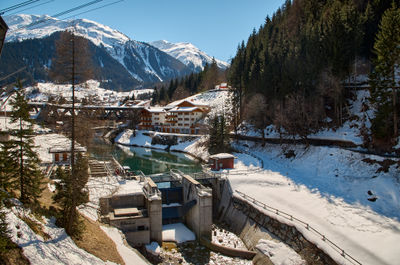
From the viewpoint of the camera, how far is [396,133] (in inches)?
1071

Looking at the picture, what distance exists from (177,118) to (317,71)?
1814 inches

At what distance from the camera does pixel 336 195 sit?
23.6m

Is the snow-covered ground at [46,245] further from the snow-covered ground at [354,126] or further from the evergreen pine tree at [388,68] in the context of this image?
the snow-covered ground at [354,126]

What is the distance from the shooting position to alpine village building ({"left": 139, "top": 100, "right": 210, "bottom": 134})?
76312 mm

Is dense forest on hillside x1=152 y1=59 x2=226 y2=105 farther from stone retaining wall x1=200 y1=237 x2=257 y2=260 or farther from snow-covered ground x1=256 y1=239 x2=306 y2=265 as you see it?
snow-covered ground x1=256 y1=239 x2=306 y2=265

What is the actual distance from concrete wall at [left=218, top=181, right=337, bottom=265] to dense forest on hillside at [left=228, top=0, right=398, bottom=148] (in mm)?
17447

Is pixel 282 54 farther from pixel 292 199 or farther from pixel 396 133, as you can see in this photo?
pixel 292 199

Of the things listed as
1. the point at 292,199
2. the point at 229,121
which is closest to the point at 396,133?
the point at 292,199

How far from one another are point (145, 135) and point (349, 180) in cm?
6161

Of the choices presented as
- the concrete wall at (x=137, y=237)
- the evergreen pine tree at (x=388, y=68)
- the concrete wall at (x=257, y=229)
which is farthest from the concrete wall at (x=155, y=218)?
the evergreen pine tree at (x=388, y=68)

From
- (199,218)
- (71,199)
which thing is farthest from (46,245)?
(199,218)

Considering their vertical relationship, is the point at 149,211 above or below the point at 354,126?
below

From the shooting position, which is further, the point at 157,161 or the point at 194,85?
the point at 194,85

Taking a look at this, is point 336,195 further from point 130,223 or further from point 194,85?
point 194,85
